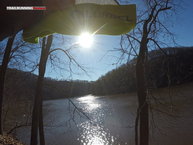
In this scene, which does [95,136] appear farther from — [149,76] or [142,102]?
[142,102]

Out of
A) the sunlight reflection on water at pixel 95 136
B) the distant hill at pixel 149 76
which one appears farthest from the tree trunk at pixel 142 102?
the sunlight reflection on water at pixel 95 136

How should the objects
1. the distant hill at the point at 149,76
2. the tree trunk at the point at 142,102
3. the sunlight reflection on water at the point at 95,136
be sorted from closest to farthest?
the tree trunk at the point at 142,102, the distant hill at the point at 149,76, the sunlight reflection on water at the point at 95,136

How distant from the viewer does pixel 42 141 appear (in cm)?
611

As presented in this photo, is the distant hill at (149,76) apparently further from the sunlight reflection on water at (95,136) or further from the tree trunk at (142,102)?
the sunlight reflection on water at (95,136)

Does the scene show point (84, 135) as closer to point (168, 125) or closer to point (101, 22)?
point (168, 125)

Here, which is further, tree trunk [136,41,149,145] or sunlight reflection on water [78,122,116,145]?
sunlight reflection on water [78,122,116,145]

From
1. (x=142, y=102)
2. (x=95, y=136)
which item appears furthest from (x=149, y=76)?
(x=95, y=136)

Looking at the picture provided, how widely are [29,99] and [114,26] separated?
8.76 m

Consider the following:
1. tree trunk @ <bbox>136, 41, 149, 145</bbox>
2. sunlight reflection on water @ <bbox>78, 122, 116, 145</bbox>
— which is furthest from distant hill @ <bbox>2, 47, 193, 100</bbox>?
sunlight reflection on water @ <bbox>78, 122, 116, 145</bbox>

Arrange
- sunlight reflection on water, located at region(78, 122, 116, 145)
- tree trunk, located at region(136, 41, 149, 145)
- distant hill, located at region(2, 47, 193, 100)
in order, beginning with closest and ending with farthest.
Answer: tree trunk, located at region(136, 41, 149, 145)
distant hill, located at region(2, 47, 193, 100)
sunlight reflection on water, located at region(78, 122, 116, 145)

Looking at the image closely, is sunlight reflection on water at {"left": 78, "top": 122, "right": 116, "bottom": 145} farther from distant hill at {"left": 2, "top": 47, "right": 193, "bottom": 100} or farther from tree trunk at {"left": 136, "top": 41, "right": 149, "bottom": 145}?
tree trunk at {"left": 136, "top": 41, "right": 149, "bottom": 145}

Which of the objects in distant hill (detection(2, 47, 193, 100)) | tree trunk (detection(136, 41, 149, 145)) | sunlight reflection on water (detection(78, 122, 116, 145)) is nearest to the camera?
tree trunk (detection(136, 41, 149, 145))

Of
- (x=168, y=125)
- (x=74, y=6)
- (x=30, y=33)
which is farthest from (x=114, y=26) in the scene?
(x=168, y=125)

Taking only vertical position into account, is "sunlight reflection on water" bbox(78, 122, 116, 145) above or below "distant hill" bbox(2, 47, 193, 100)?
below
